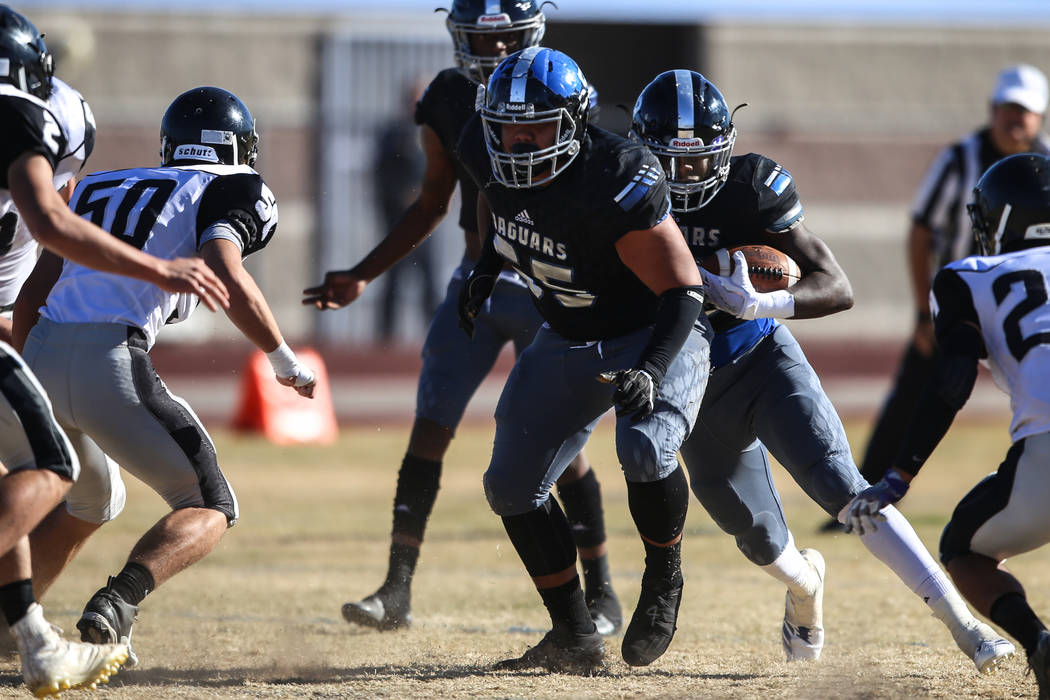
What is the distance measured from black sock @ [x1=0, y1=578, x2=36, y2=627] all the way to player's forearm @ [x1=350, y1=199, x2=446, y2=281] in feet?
6.93

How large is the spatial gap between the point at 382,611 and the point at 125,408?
1.54 meters

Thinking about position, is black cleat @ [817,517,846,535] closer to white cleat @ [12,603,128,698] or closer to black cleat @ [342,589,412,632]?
black cleat @ [342,589,412,632]

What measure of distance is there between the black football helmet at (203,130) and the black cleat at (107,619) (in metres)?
1.38

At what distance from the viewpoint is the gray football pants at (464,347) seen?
17.6 ft

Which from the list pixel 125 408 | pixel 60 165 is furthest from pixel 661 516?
pixel 60 165

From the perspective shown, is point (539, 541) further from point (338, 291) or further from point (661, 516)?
point (338, 291)

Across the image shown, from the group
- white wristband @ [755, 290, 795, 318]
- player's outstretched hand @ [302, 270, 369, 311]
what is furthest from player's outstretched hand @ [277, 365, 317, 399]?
white wristband @ [755, 290, 795, 318]

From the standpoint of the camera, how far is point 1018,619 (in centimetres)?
370

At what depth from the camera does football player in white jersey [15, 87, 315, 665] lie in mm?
4039

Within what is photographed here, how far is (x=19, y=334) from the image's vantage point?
14.5 feet

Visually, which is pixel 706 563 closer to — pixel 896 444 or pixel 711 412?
pixel 896 444

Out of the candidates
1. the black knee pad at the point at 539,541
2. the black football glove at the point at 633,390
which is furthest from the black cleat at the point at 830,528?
the black football glove at the point at 633,390

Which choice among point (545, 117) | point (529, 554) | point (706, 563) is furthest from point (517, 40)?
point (706, 563)

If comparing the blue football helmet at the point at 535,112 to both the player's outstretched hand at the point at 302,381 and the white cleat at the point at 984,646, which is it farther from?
the white cleat at the point at 984,646
